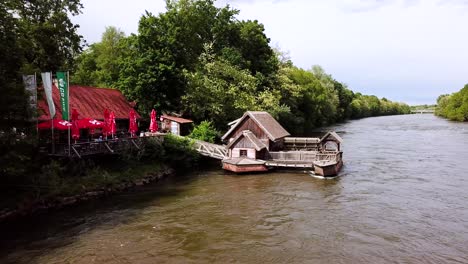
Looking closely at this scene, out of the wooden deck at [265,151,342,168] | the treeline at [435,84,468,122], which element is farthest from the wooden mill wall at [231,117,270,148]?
the treeline at [435,84,468,122]

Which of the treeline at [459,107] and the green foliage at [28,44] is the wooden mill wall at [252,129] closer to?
the green foliage at [28,44]

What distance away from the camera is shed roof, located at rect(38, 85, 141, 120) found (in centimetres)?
3700

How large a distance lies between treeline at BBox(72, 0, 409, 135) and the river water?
14.0m

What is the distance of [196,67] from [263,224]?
3421cm

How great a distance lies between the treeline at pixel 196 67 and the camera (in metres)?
45.1

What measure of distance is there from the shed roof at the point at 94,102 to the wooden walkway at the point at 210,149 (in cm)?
775

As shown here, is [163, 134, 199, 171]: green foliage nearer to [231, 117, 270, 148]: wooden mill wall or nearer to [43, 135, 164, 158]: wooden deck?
[43, 135, 164, 158]: wooden deck

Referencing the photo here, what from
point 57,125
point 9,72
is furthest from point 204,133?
point 9,72

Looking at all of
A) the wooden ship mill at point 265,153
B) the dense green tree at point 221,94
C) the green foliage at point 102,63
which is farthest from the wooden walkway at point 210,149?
the green foliage at point 102,63

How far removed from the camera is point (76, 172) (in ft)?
98.7

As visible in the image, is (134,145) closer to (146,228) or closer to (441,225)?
(146,228)

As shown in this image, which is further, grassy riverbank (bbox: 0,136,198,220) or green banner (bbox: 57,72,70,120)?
green banner (bbox: 57,72,70,120)

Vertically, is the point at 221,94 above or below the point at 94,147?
above

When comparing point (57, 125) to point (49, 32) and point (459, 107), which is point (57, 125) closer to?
point (49, 32)
